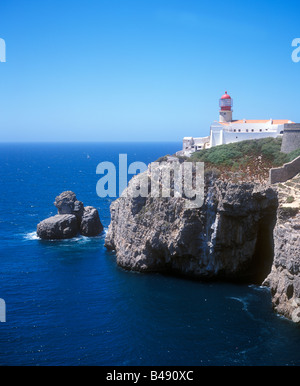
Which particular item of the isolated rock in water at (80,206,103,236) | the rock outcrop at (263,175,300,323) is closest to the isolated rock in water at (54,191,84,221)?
the isolated rock in water at (80,206,103,236)

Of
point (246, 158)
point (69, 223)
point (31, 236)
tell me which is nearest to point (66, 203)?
point (69, 223)

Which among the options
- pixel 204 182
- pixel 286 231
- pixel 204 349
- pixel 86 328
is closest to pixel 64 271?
pixel 86 328

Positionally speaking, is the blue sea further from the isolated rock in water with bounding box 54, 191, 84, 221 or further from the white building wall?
the white building wall

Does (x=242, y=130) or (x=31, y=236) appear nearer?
(x=242, y=130)

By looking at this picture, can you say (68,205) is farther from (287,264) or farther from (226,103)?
(287,264)

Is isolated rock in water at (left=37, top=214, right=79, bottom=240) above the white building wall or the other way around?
the other way around

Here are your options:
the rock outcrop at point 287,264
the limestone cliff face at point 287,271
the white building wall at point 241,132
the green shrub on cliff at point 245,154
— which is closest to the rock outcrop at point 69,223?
the green shrub on cliff at point 245,154
